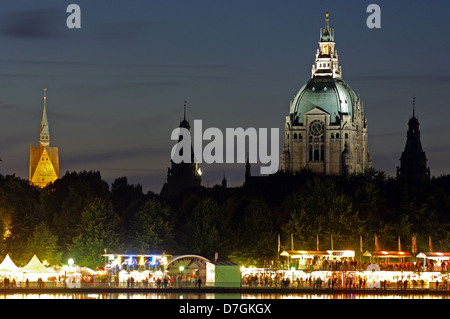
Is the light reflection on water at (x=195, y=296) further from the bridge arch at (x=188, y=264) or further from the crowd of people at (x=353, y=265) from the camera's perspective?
the bridge arch at (x=188, y=264)

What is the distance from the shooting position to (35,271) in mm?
153500

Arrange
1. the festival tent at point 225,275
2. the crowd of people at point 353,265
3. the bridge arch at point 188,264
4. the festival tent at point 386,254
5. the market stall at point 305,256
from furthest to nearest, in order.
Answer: the festival tent at point 386,254
the bridge arch at point 188,264
the market stall at point 305,256
the crowd of people at point 353,265
the festival tent at point 225,275

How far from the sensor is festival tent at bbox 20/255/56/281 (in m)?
154

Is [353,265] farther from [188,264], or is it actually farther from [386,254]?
[188,264]

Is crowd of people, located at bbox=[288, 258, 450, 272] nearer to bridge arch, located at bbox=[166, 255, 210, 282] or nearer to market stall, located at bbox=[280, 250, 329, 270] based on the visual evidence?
market stall, located at bbox=[280, 250, 329, 270]

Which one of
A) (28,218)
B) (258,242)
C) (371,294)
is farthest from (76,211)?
(371,294)

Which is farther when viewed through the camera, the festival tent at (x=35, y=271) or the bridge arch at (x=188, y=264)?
the bridge arch at (x=188, y=264)

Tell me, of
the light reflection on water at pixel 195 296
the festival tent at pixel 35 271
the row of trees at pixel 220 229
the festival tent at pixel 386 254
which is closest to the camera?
the light reflection on water at pixel 195 296

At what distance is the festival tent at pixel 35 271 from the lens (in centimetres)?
15362

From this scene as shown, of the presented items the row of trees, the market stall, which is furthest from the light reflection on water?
the row of trees

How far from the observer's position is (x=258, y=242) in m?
174

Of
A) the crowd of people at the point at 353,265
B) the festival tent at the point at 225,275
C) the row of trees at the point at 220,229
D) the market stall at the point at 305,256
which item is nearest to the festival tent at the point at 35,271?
the row of trees at the point at 220,229

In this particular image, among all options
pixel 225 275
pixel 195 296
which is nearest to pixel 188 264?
pixel 225 275

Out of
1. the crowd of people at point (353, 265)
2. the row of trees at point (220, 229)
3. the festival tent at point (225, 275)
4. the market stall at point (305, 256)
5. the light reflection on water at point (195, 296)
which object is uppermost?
the row of trees at point (220, 229)
